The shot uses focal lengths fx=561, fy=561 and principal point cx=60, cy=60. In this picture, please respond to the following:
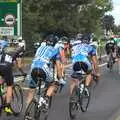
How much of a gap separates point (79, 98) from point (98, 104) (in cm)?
249

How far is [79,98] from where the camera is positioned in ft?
38.5

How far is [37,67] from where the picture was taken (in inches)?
401

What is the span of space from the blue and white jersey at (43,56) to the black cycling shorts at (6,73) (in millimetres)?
696

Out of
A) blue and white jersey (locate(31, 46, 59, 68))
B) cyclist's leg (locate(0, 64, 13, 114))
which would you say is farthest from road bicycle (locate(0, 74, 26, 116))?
blue and white jersey (locate(31, 46, 59, 68))

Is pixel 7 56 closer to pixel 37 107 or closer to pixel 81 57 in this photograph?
pixel 37 107

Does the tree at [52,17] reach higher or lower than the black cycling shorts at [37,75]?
higher

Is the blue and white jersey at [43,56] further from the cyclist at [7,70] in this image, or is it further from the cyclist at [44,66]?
the cyclist at [7,70]

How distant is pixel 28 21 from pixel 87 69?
30.1m

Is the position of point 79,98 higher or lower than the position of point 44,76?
lower

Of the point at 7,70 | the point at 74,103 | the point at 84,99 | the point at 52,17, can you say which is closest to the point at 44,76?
the point at 7,70

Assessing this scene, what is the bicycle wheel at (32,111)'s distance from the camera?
9.77 meters

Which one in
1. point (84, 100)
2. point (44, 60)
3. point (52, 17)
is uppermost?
point (52, 17)

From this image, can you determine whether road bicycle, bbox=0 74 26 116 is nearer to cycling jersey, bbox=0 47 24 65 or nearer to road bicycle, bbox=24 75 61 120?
cycling jersey, bbox=0 47 24 65

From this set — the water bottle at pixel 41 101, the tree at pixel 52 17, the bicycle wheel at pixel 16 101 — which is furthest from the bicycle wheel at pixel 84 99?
the tree at pixel 52 17
